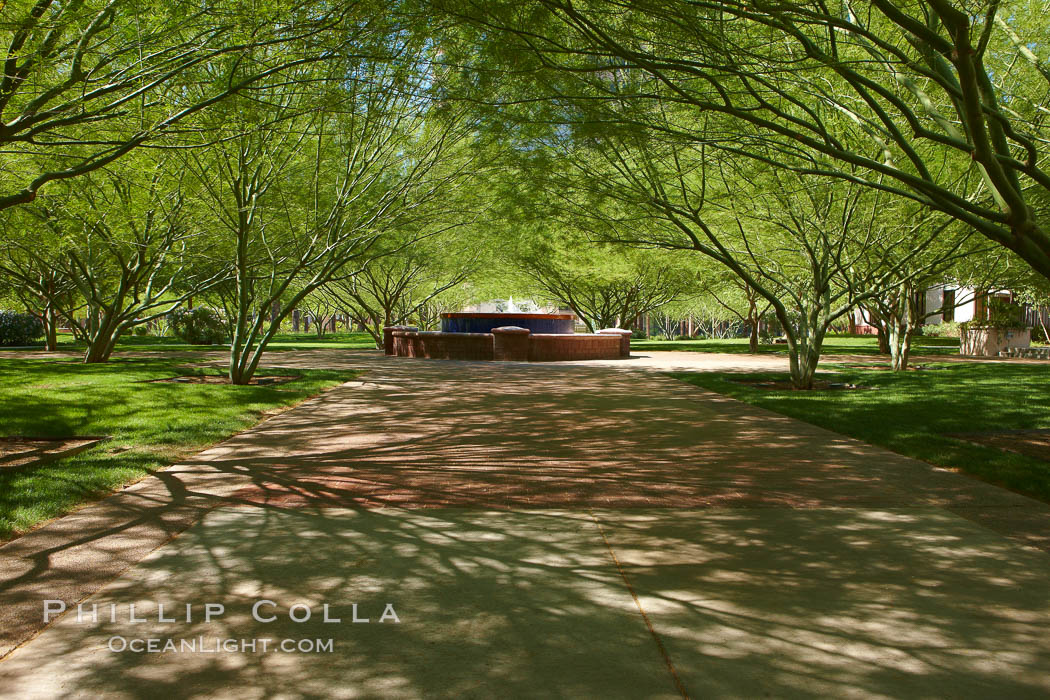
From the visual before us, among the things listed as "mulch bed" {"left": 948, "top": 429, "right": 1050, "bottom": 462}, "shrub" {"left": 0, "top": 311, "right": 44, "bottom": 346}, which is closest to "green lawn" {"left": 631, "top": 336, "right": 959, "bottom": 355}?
"mulch bed" {"left": 948, "top": 429, "right": 1050, "bottom": 462}

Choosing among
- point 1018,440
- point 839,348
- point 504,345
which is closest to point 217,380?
point 504,345

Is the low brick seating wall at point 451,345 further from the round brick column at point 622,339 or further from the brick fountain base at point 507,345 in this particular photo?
the round brick column at point 622,339

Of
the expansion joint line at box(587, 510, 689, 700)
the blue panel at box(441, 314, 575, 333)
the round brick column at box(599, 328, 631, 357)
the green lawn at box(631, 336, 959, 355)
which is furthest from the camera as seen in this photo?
the green lawn at box(631, 336, 959, 355)

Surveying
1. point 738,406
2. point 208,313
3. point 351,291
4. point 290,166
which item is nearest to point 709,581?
point 738,406

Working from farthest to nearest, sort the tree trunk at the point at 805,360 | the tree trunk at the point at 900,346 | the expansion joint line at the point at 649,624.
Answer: the tree trunk at the point at 900,346
the tree trunk at the point at 805,360
the expansion joint line at the point at 649,624

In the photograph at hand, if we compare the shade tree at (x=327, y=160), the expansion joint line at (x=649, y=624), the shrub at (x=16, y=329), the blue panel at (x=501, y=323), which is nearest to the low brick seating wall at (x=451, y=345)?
the blue panel at (x=501, y=323)

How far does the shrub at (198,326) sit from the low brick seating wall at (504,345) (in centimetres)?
1782

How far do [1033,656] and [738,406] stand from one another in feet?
30.3

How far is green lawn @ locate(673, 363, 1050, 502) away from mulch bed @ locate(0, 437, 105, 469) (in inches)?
381

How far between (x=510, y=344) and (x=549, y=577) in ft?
67.7

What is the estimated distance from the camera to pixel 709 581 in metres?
3.95

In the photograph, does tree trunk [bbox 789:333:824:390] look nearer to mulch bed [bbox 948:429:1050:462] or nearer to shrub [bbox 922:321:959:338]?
mulch bed [bbox 948:429:1050:462]

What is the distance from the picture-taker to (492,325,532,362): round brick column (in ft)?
79.9

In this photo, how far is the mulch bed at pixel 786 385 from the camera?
50.1ft
